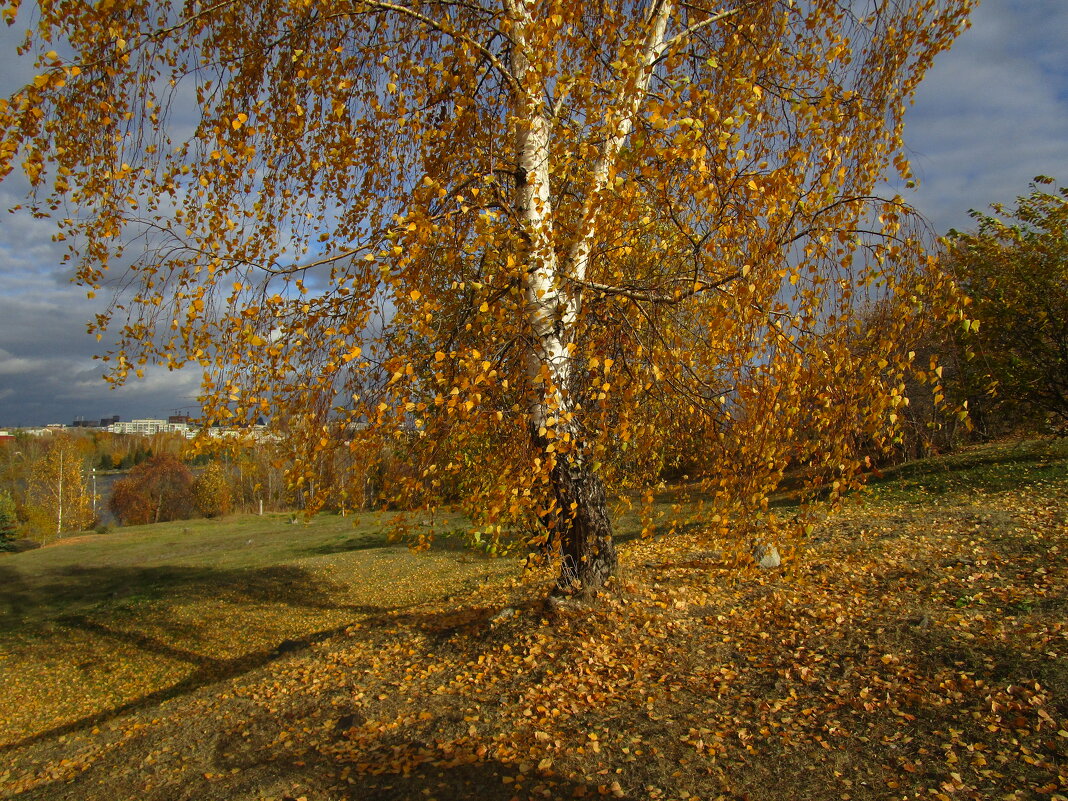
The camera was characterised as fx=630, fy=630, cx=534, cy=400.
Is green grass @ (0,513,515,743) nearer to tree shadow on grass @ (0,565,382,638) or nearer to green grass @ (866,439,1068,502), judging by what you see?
tree shadow on grass @ (0,565,382,638)

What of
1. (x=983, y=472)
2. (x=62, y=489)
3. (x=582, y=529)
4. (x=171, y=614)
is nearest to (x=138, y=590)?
(x=171, y=614)

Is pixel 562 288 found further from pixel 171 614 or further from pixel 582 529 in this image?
pixel 171 614

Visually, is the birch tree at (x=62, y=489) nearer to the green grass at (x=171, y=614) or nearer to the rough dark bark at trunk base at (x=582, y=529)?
the green grass at (x=171, y=614)

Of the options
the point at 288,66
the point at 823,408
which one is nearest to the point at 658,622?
the point at 823,408

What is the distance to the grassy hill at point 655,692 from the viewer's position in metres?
4.00

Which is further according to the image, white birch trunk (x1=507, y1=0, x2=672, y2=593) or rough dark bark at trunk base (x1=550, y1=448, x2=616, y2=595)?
rough dark bark at trunk base (x1=550, y1=448, x2=616, y2=595)

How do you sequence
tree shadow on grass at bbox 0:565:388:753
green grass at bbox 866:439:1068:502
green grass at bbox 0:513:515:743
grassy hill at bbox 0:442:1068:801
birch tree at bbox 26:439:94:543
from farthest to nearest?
birch tree at bbox 26:439:94:543 < green grass at bbox 866:439:1068:502 < green grass at bbox 0:513:515:743 < tree shadow on grass at bbox 0:565:388:753 < grassy hill at bbox 0:442:1068:801

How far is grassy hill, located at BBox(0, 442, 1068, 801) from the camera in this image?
400cm

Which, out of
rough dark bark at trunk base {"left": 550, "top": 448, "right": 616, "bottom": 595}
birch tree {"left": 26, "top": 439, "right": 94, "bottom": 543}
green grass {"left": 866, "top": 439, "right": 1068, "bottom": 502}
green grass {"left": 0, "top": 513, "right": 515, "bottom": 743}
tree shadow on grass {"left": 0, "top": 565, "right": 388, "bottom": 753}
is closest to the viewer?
rough dark bark at trunk base {"left": 550, "top": 448, "right": 616, "bottom": 595}

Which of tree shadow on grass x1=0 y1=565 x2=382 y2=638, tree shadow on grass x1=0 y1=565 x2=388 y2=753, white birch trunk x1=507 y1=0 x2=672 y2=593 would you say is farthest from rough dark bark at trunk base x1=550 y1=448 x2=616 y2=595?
tree shadow on grass x1=0 y1=565 x2=382 y2=638

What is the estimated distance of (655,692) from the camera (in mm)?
4984

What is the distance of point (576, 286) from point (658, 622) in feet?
10.9

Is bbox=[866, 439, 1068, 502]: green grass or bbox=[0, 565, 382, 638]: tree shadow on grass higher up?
bbox=[866, 439, 1068, 502]: green grass

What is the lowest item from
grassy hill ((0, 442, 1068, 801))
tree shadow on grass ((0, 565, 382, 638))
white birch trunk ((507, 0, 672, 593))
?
tree shadow on grass ((0, 565, 382, 638))
